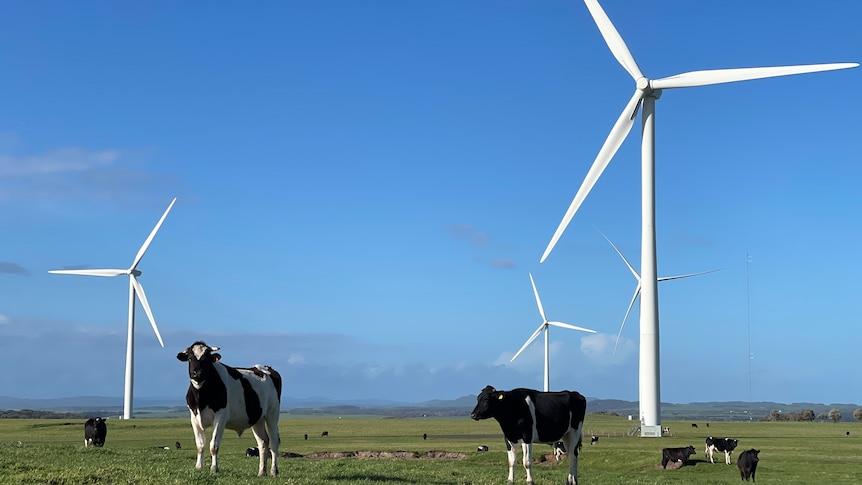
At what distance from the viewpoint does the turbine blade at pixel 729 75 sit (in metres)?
51.3

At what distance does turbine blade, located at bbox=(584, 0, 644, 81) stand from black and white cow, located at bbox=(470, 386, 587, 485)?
4536 centimetres

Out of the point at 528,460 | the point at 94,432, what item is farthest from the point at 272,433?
the point at 94,432

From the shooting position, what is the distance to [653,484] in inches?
1043

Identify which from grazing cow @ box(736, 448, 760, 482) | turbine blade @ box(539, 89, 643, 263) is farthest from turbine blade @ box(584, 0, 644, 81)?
A: grazing cow @ box(736, 448, 760, 482)

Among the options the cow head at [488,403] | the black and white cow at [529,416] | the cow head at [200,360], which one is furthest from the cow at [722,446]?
the cow head at [200,360]

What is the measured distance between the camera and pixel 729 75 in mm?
58219

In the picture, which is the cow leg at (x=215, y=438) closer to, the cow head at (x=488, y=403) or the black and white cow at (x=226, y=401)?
the black and white cow at (x=226, y=401)

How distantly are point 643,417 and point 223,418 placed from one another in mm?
48734

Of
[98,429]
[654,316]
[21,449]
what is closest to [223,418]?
[21,449]

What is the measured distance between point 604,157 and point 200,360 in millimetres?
43225

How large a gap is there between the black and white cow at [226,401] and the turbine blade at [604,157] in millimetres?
32619

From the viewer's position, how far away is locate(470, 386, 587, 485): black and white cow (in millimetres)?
21672

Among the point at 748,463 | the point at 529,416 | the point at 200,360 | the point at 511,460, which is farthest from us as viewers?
the point at 748,463

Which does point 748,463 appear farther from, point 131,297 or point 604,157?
point 131,297
